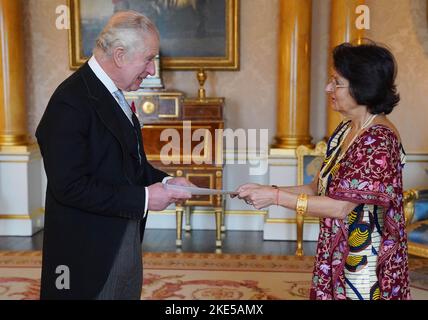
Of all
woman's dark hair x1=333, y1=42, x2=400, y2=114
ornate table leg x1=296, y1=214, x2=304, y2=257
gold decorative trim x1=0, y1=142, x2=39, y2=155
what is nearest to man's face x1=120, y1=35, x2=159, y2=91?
woman's dark hair x1=333, y1=42, x2=400, y2=114

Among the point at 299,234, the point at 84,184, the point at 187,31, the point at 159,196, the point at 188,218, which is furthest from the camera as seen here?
the point at 188,218

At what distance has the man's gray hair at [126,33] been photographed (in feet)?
6.55

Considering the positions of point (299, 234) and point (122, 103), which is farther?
point (299, 234)

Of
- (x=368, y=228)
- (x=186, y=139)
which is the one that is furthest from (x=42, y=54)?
(x=368, y=228)

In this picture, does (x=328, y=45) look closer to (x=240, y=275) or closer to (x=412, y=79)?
(x=412, y=79)

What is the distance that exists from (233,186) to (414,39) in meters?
2.57

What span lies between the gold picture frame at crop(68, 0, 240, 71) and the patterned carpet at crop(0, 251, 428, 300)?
221 cm

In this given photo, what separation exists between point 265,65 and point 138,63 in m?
4.23

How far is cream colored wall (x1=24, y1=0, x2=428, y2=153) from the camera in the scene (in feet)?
19.3

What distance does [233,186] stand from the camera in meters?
6.35

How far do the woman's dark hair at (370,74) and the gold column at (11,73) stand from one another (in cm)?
467

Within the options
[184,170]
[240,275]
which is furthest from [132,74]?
[184,170]

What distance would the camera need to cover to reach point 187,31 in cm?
609

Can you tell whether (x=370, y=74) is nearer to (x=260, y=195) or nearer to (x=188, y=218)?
(x=260, y=195)
